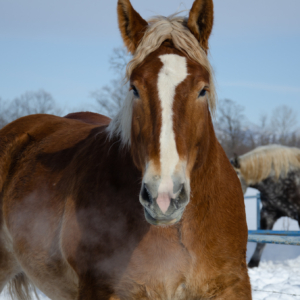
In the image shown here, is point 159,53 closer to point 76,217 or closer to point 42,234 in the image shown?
point 76,217

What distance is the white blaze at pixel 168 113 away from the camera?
1510mm

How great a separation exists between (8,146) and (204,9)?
2329 mm

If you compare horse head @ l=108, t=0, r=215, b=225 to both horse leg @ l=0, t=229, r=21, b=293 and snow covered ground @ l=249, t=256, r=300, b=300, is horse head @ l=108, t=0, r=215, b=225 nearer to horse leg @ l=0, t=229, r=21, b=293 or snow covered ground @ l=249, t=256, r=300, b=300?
horse leg @ l=0, t=229, r=21, b=293

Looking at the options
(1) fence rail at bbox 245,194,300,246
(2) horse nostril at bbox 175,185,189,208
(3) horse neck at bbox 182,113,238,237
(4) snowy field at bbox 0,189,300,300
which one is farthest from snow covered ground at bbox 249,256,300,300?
(2) horse nostril at bbox 175,185,189,208

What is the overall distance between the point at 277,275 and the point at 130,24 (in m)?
4.76

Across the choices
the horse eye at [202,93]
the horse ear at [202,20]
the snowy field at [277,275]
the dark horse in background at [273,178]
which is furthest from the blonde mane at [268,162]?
the horse eye at [202,93]

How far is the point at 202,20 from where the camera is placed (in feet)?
6.81

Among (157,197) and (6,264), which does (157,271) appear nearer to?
(157,197)

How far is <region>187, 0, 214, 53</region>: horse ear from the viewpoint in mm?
→ 2033

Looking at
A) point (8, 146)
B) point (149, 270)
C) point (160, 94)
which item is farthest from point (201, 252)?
point (8, 146)

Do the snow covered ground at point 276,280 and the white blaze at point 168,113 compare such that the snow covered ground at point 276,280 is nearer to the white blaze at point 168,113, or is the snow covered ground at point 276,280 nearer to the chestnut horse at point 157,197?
the chestnut horse at point 157,197

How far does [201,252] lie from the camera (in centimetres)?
198

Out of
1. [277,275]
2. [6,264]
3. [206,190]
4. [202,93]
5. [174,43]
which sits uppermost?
[174,43]

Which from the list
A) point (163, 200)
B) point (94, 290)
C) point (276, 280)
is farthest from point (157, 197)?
point (276, 280)
